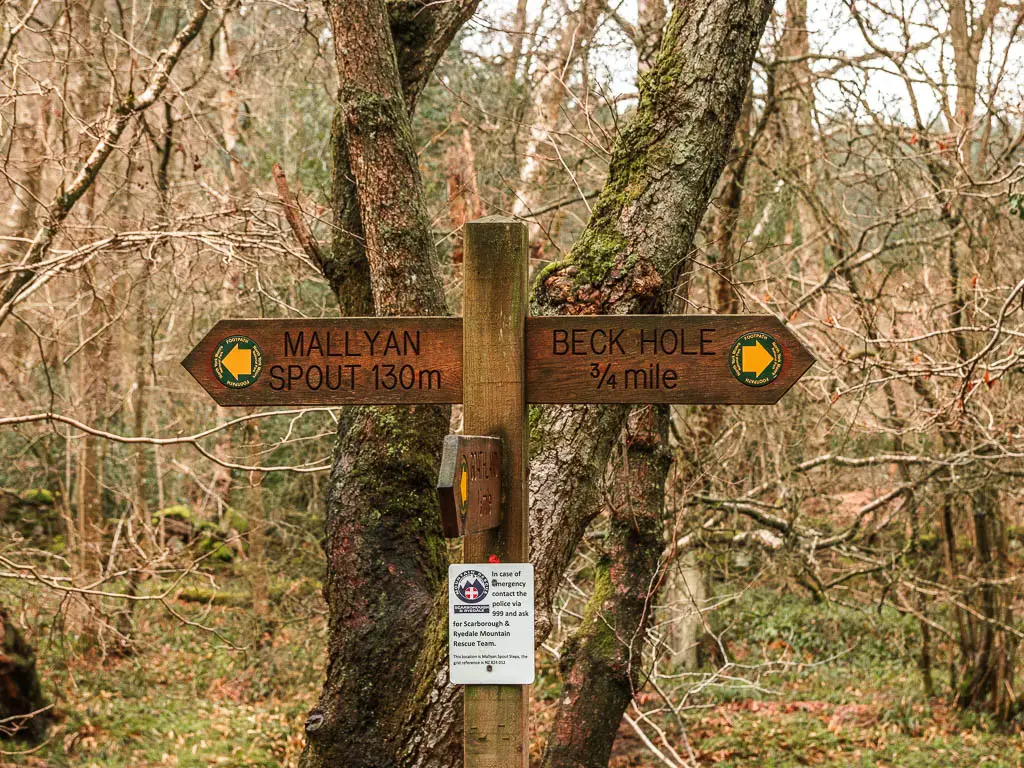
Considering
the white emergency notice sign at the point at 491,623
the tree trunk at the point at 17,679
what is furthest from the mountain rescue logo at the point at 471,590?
the tree trunk at the point at 17,679

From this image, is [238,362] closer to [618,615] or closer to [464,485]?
[464,485]

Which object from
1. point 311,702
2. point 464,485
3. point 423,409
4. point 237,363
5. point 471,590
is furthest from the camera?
point 311,702

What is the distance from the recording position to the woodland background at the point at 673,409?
7102mm

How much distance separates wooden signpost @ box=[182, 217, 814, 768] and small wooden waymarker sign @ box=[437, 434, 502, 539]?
0.11 feet

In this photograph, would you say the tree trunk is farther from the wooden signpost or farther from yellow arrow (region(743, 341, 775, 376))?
yellow arrow (region(743, 341, 775, 376))

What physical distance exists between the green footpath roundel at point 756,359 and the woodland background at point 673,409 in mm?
2824

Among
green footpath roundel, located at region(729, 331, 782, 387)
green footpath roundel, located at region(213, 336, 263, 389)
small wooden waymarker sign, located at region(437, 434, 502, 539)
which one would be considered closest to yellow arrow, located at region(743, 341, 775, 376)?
green footpath roundel, located at region(729, 331, 782, 387)

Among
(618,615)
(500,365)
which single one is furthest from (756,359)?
(618,615)

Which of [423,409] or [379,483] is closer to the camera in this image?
[379,483]

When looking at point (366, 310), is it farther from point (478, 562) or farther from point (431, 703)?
point (478, 562)

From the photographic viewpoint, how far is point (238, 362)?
2.65 metres

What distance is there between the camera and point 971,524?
36.3ft

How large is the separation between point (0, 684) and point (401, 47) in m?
6.87

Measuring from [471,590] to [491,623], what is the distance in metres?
0.09
